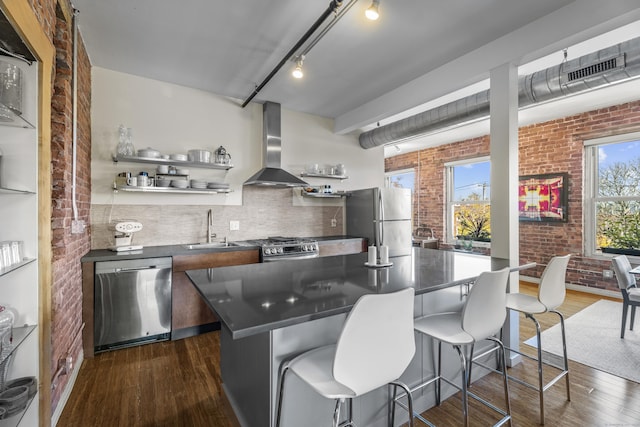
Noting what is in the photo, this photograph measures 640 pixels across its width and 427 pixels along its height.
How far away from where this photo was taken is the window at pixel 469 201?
19.5 ft

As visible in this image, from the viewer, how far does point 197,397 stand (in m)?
2.09

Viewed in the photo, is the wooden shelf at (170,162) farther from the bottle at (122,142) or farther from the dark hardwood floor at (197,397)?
the dark hardwood floor at (197,397)

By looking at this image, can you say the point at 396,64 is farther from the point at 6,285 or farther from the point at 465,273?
the point at 6,285

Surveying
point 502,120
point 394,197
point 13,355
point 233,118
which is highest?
point 233,118

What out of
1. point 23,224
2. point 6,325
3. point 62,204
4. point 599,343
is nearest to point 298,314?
point 6,325

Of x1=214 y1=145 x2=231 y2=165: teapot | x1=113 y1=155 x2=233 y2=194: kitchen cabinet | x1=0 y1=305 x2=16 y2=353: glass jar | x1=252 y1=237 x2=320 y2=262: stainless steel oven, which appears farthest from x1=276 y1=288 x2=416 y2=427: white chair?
x1=214 y1=145 x2=231 y2=165: teapot

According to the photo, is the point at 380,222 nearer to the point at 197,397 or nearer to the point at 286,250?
the point at 286,250

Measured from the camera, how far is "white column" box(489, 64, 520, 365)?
100 inches

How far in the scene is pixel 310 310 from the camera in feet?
3.91

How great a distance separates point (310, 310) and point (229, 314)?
31 centimetres

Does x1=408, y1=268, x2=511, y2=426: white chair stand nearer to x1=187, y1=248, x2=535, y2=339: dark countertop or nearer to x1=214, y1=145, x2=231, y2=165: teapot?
x1=187, y1=248, x2=535, y2=339: dark countertop

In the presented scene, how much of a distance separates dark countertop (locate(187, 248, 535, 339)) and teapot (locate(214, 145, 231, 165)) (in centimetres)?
204

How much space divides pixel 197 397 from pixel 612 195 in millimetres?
5990

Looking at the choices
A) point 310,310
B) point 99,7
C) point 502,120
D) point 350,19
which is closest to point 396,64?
point 350,19
